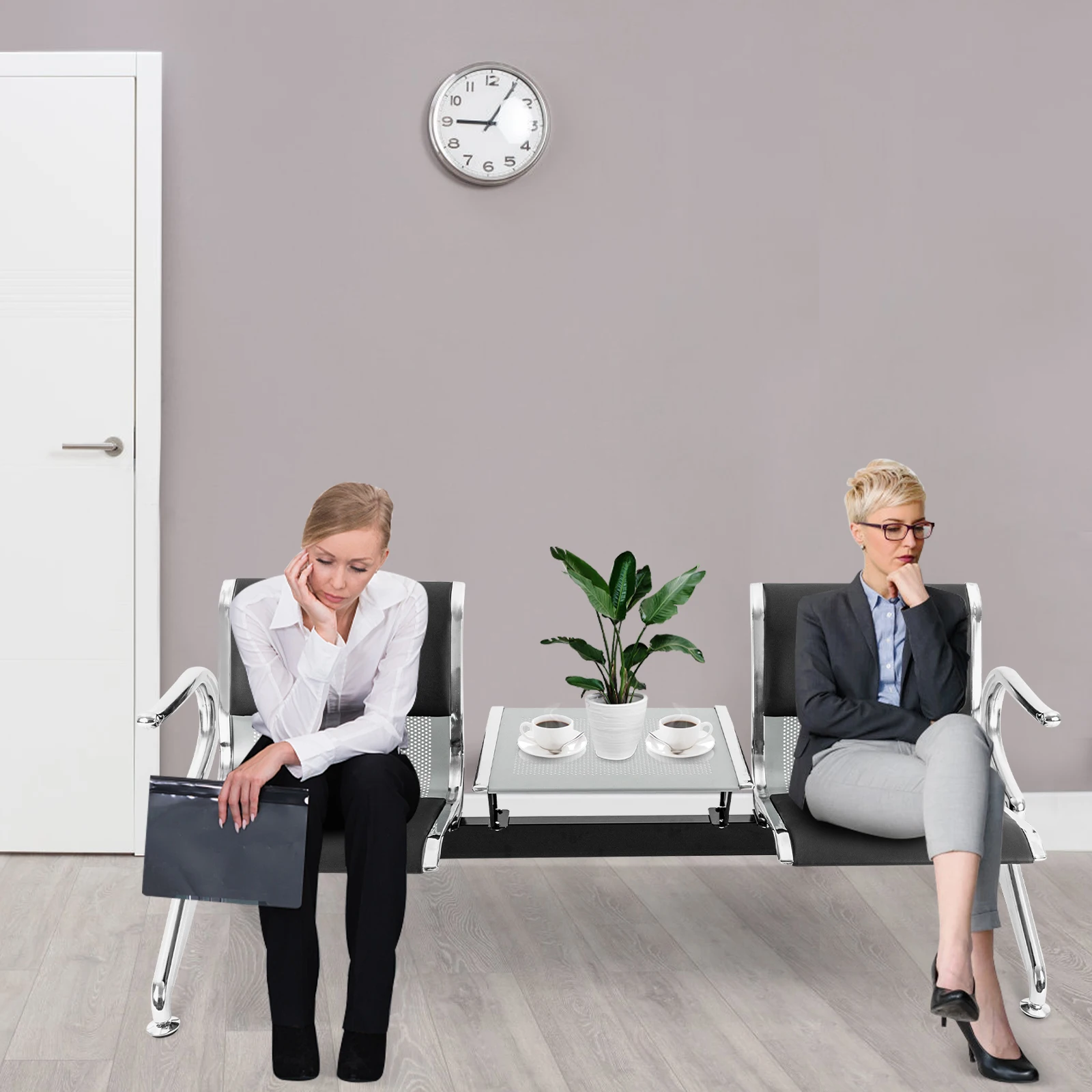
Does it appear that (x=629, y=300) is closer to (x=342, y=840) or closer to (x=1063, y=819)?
(x=342, y=840)

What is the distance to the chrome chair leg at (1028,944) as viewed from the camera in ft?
7.53

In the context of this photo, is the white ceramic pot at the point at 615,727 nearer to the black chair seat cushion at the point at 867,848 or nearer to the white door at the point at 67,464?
the black chair seat cushion at the point at 867,848

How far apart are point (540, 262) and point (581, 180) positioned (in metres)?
0.26

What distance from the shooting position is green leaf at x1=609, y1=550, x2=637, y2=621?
2479 mm

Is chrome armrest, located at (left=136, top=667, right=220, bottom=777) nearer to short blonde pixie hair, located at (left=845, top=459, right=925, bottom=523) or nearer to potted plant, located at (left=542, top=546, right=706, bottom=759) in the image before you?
potted plant, located at (left=542, top=546, right=706, bottom=759)

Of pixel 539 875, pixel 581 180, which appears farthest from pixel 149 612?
pixel 581 180

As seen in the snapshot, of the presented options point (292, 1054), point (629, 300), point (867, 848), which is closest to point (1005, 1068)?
point (867, 848)

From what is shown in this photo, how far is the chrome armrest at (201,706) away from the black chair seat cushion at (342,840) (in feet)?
1.08

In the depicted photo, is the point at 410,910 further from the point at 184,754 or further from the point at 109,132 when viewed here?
the point at 109,132

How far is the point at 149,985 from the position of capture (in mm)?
2459

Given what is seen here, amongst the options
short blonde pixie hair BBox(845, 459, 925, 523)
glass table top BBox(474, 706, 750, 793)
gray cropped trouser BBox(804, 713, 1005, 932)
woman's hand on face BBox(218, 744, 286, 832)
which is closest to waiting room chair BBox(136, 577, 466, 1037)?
glass table top BBox(474, 706, 750, 793)

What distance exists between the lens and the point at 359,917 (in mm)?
2078

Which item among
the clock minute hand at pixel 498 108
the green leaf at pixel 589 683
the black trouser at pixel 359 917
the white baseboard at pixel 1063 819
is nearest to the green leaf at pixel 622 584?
the green leaf at pixel 589 683

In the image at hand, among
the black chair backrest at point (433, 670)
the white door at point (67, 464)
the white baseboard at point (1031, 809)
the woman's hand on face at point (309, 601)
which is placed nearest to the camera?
the woman's hand on face at point (309, 601)
